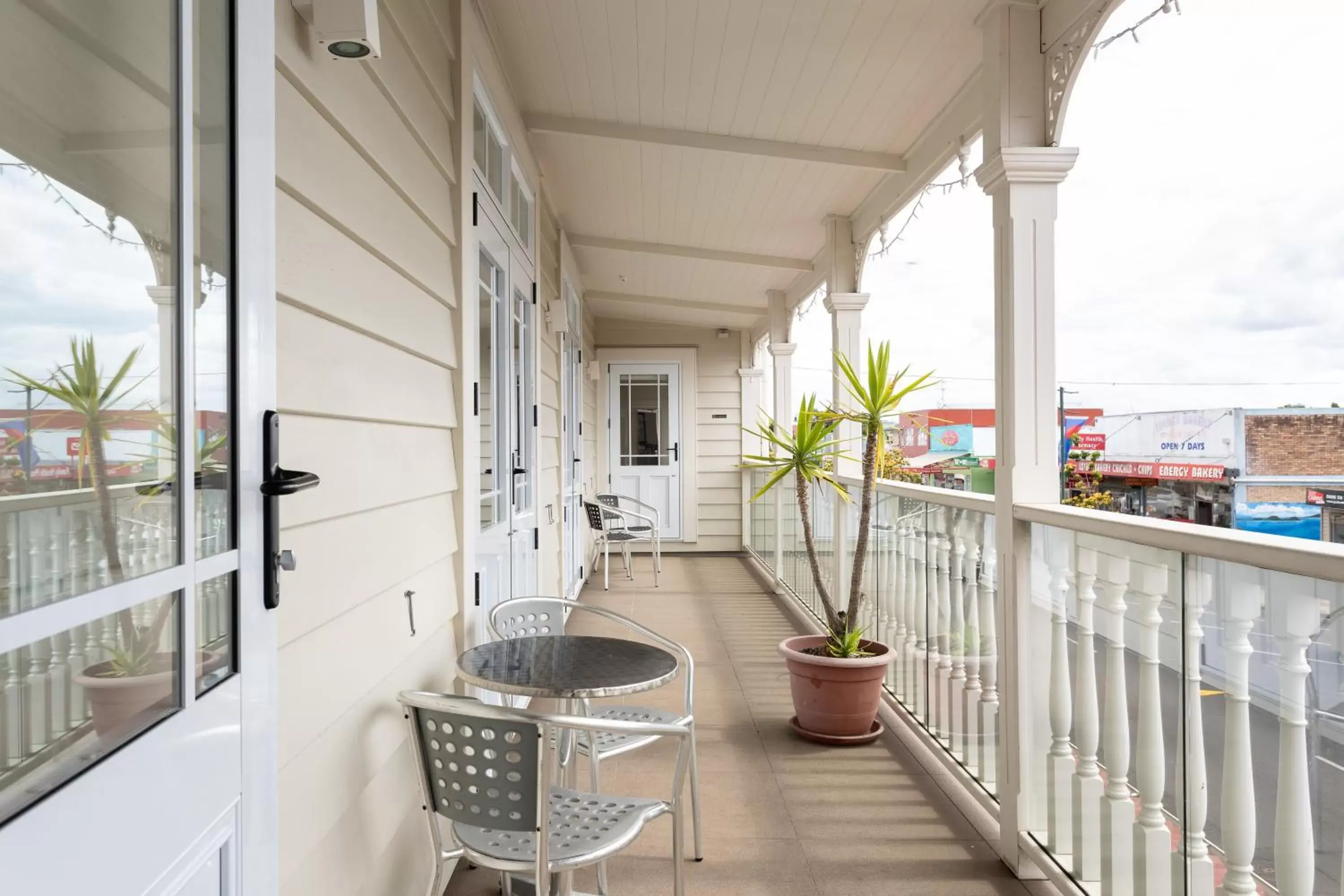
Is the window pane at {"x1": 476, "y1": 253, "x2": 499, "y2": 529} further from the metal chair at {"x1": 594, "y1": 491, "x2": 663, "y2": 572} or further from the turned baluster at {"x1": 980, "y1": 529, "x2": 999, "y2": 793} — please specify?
the metal chair at {"x1": 594, "y1": 491, "x2": 663, "y2": 572}

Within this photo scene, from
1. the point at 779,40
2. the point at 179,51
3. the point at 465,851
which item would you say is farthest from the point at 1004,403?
the point at 179,51

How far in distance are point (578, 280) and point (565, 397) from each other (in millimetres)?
1507

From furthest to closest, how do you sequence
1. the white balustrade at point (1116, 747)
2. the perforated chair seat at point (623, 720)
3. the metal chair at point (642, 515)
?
1. the metal chair at point (642, 515)
2. the perforated chair seat at point (623, 720)
3. the white balustrade at point (1116, 747)

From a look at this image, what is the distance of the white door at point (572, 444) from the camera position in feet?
19.3

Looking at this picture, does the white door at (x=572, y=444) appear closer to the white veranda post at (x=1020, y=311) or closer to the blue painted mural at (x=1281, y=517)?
the white veranda post at (x=1020, y=311)

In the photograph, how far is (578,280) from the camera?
731 cm

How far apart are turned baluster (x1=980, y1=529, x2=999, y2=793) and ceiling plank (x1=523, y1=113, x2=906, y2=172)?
79.9 inches

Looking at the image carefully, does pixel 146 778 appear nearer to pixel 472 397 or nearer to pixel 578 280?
pixel 472 397

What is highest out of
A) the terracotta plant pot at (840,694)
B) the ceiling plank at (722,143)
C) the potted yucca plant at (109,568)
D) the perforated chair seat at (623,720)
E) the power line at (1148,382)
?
the ceiling plank at (722,143)

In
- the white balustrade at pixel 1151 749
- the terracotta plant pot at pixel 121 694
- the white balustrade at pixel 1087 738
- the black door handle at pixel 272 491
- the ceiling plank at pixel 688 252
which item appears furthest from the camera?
the ceiling plank at pixel 688 252

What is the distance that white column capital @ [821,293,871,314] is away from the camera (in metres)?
4.91

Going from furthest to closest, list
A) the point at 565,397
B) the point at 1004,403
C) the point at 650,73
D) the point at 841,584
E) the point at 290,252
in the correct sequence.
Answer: the point at 565,397
the point at 841,584
the point at 650,73
the point at 1004,403
the point at 290,252

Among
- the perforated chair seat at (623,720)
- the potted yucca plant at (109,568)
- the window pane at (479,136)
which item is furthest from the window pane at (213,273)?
the window pane at (479,136)

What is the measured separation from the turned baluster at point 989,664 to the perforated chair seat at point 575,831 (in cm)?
137
